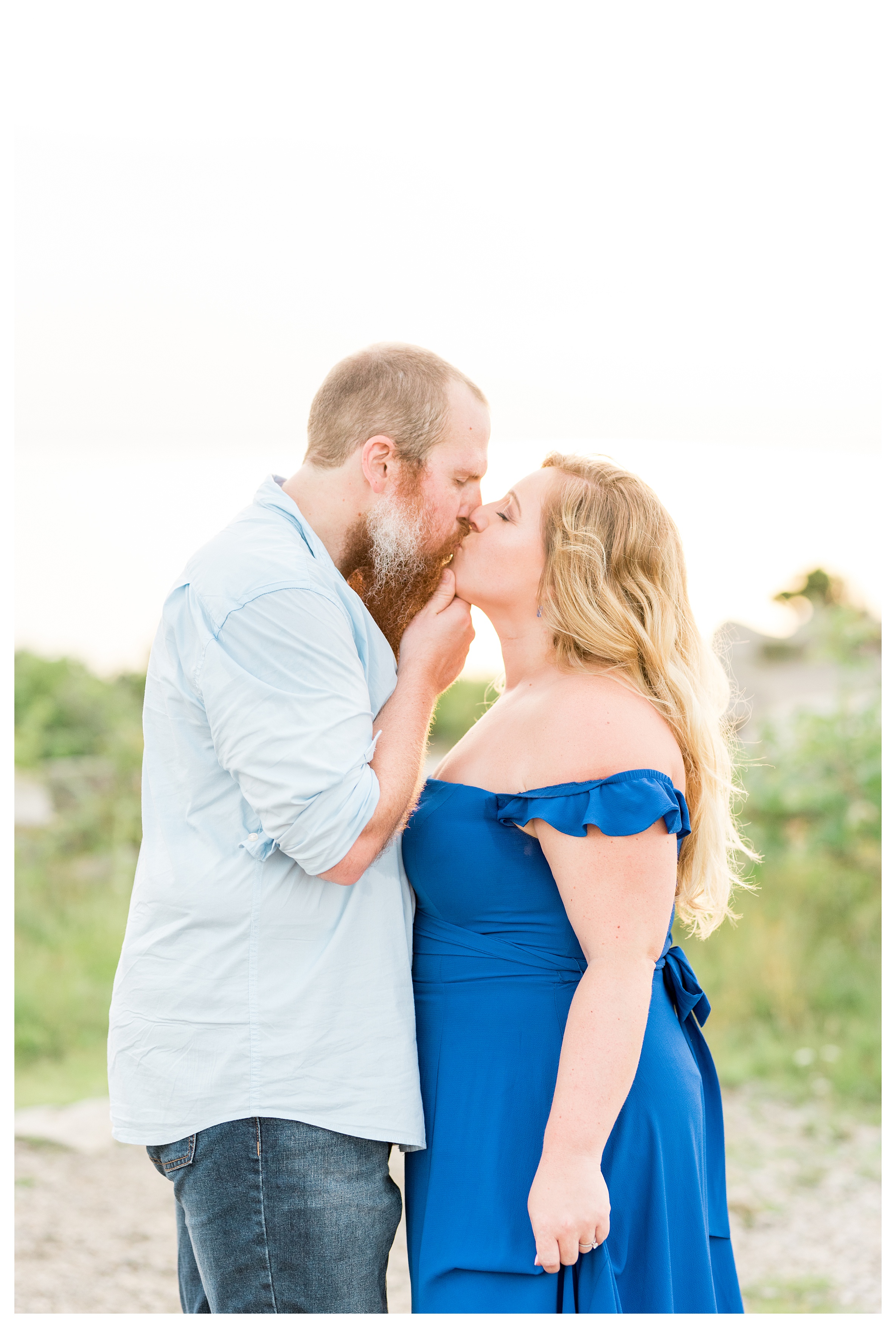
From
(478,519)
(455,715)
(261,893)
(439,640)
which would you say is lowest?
(261,893)

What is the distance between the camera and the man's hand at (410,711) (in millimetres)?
2002

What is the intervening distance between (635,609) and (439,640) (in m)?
0.44

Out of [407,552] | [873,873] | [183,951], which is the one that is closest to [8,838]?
[183,951]

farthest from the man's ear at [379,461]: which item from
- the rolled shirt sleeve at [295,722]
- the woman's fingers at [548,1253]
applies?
the woman's fingers at [548,1253]

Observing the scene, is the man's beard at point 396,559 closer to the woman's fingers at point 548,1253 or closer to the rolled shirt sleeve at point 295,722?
the rolled shirt sleeve at point 295,722

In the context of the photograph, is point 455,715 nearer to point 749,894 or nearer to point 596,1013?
point 749,894

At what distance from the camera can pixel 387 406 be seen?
2408mm

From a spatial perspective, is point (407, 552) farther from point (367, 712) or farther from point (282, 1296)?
point (282, 1296)

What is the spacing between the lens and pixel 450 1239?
208 cm

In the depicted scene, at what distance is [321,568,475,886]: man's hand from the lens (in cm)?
200

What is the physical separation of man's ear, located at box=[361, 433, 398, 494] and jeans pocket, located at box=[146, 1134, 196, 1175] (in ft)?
4.55

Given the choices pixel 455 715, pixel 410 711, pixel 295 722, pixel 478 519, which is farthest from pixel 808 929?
pixel 295 722

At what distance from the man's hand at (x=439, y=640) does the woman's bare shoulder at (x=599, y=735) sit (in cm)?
23

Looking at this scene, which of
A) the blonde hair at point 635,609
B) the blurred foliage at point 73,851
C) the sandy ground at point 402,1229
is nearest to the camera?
the blonde hair at point 635,609
